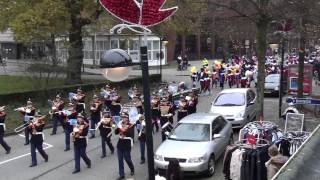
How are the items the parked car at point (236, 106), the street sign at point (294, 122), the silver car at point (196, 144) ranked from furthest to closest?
the parked car at point (236, 106)
the street sign at point (294, 122)
the silver car at point (196, 144)

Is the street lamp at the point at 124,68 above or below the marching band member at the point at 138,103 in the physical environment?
above

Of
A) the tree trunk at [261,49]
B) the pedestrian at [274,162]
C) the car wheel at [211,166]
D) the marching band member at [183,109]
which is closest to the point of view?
the pedestrian at [274,162]

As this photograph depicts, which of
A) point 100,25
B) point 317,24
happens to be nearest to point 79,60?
point 100,25

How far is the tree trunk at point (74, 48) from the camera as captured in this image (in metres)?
31.8

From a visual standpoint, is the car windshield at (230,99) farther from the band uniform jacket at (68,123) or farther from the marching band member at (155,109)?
the band uniform jacket at (68,123)

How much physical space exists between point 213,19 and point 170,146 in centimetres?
695

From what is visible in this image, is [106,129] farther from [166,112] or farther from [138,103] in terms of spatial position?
[138,103]

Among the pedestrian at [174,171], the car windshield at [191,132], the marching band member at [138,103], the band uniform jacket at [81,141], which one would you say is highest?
the marching band member at [138,103]

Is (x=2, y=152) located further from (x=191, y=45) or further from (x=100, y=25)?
(x=191, y=45)

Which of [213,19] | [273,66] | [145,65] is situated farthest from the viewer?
[273,66]

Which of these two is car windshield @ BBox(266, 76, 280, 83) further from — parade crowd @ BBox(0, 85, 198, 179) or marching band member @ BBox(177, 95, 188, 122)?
marching band member @ BBox(177, 95, 188, 122)

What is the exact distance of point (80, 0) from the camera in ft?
108

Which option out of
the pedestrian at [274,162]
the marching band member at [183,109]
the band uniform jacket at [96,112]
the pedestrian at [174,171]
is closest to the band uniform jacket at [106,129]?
the marching band member at [183,109]

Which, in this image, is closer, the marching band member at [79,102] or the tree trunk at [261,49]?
the tree trunk at [261,49]
